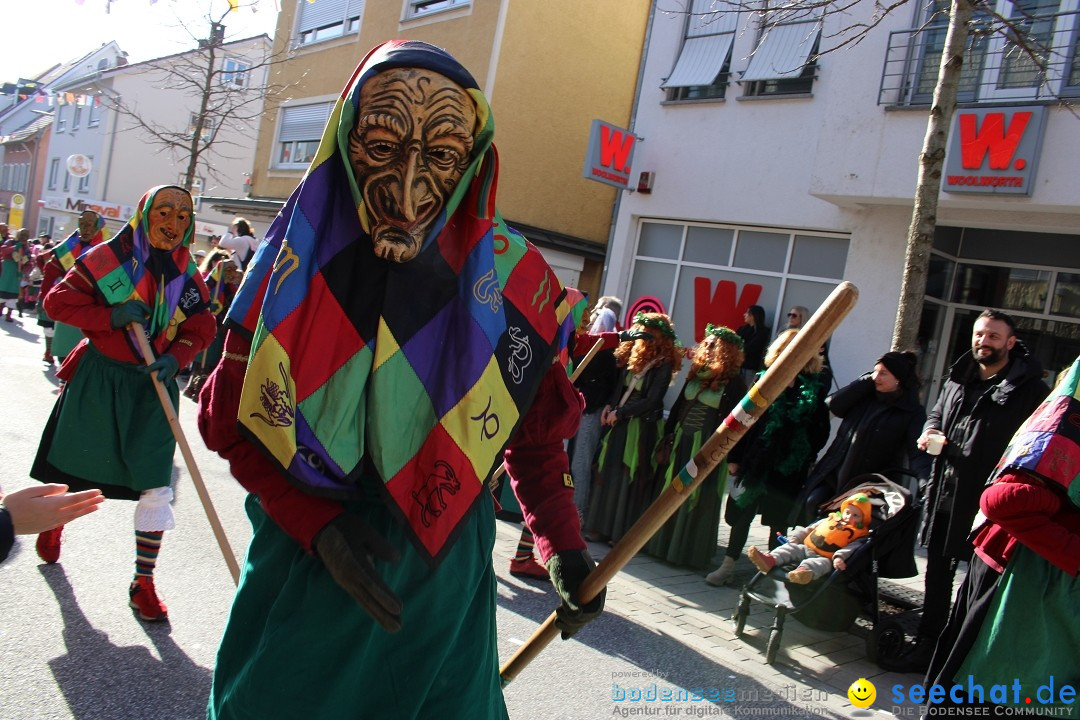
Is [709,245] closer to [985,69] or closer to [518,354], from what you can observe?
[985,69]

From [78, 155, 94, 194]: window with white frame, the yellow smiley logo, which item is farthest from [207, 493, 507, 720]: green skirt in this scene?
[78, 155, 94, 194]: window with white frame

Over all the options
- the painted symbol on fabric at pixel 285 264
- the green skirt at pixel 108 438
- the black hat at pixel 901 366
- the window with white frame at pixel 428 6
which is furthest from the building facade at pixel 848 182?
the painted symbol on fabric at pixel 285 264

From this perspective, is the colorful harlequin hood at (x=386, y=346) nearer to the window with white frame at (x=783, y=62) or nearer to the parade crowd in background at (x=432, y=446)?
the parade crowd in background at (x=432, y=446)

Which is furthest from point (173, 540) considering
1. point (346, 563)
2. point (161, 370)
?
point (346, 563)

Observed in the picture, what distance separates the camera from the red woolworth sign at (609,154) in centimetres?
1188

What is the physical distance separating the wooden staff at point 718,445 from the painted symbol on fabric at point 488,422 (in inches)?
14.9

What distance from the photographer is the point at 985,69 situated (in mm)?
8984

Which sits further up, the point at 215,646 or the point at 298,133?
the point at 298,133

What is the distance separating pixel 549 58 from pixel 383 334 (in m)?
14.6

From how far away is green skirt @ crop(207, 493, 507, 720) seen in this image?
1.71 m

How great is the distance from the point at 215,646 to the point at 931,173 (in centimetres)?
512

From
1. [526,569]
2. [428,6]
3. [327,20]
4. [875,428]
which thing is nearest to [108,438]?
[526,569]

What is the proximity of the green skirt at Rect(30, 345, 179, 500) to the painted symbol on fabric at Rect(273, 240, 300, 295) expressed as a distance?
9.48ft

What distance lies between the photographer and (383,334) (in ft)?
5.79
